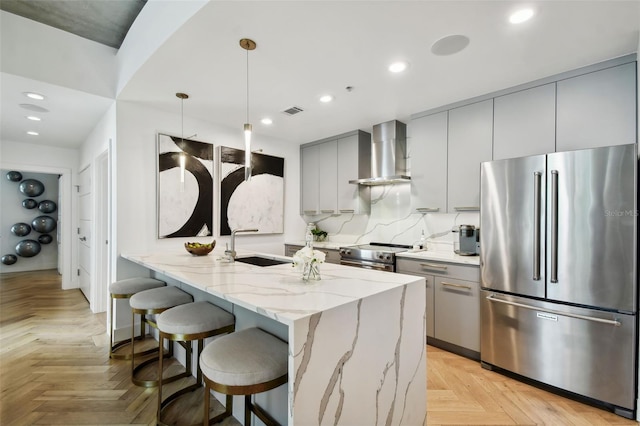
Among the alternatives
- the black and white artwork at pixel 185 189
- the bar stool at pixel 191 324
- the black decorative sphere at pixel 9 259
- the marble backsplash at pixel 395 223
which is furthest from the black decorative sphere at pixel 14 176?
the bar stool at pixel 191 324

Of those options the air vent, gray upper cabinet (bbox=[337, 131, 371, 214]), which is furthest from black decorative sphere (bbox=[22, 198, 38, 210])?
gray upper cabinet (bbox=[337, 131, 371, 214])

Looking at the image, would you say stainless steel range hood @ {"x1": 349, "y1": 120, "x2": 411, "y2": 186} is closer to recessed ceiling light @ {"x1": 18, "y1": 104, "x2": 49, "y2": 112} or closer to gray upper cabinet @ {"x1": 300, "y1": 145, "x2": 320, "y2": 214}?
gray upper cabinet @ {"x1": 300, "y1": 145, "x2": 320, "y2": 214}

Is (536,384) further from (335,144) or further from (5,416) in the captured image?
(5,416)

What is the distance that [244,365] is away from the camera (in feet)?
4.19

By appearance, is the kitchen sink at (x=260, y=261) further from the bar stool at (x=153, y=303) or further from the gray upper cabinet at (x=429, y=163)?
the gray upper cabinet at (x=429, y=163)

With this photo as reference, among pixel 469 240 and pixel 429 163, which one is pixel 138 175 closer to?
pixel 429 163

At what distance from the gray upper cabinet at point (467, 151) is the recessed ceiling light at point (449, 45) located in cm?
103

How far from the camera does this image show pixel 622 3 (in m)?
1.65

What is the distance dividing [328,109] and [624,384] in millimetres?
3261

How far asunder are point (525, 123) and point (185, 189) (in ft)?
11.7

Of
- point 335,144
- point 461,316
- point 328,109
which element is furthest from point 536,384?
point 335,144

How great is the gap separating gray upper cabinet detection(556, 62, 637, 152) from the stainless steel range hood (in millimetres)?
1574

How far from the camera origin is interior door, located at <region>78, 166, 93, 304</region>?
4.41 metres

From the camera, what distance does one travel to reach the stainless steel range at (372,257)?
3.21m
